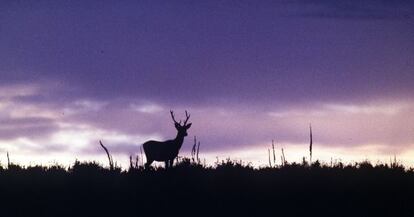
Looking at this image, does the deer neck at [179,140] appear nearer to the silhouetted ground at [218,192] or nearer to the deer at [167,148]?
the deer at [167,148]

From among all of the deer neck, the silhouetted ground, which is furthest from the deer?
the silhouetted ground

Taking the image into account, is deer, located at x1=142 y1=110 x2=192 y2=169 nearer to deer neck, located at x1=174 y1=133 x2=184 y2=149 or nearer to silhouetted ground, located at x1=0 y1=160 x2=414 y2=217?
deer neck, located at x1=174 y1=133 x2=184 y2=149

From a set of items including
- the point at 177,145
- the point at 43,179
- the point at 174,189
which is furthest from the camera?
the point at 177,145

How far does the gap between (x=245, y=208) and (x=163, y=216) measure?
2072 mm

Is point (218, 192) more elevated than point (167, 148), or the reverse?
point (167, 148)

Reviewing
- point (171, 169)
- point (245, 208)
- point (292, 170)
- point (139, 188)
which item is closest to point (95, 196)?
point (139, 188)

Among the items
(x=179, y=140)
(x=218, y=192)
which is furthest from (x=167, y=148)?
(x=218, y=192)

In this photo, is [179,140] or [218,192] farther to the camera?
[179,140]

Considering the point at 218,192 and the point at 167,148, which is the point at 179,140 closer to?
the point at 167,148

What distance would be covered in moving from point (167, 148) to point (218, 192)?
4138 millimetres

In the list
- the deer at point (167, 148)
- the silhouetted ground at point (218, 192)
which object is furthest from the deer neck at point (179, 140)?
the silhouetted ground at point (218, 192)

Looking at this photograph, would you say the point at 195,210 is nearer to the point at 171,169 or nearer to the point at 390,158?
the point at 171,169

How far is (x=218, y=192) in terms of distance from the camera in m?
18.7

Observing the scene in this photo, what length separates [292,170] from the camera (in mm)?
20000
